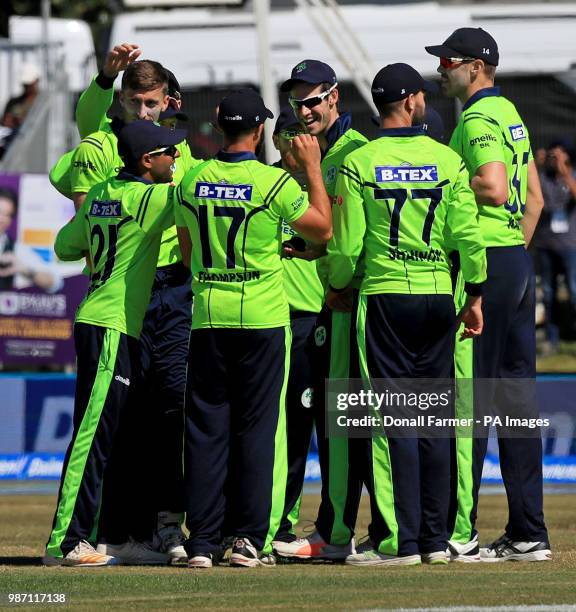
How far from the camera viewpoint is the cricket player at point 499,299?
8.55m

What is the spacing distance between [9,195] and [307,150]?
950 centimetres

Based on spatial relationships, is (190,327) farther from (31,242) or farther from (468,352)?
(31,242)

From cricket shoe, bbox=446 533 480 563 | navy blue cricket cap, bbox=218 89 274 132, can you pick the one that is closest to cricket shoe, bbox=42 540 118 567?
cricket shoe, bbox=446 533 480 563

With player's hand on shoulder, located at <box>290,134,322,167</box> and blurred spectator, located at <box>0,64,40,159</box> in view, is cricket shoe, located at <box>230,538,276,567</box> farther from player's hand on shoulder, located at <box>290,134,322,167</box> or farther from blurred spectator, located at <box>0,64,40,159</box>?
blurred spectator, located at <box>0,64,40,159</box>

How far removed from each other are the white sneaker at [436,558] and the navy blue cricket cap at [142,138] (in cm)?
259

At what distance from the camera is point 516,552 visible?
8672mm

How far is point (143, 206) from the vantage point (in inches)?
333

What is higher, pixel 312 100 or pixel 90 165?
pixel 312 100

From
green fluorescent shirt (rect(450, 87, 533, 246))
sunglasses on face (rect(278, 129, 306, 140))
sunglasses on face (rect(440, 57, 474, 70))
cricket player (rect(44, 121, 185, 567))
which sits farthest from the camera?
sunglasses on face (rect(278, 129, 306, 140))

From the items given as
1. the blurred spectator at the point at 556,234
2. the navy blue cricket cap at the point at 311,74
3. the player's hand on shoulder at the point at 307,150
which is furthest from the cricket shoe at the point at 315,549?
the blurred spectator at the point at 556,234

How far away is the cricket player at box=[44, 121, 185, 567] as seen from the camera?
8.44 meters

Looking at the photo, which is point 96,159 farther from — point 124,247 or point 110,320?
point 110,320

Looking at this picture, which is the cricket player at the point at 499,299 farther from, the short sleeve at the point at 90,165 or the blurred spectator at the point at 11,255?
the blurred spectator at the point at 11,255

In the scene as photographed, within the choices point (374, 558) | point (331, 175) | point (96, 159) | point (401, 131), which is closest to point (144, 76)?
point (96, 159)
